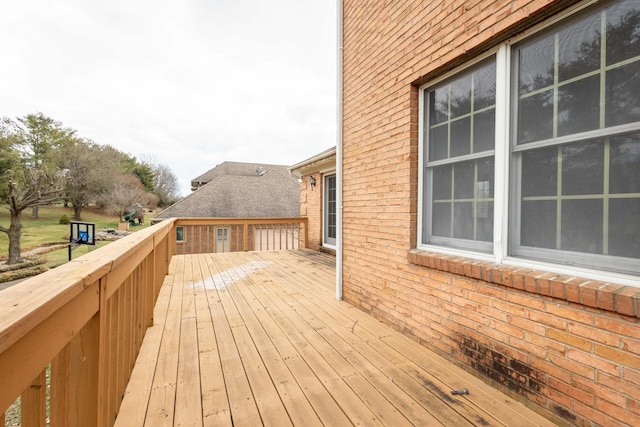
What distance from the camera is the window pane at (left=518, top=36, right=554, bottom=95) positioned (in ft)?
6.14

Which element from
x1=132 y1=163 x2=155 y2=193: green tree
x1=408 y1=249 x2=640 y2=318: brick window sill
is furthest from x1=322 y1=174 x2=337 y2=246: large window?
x1=132 y1=163 x2=155 y2=193: green tree

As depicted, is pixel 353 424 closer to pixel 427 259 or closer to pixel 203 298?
pixel 427 259

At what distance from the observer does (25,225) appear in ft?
109

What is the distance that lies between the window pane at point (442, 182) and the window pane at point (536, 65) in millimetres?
790

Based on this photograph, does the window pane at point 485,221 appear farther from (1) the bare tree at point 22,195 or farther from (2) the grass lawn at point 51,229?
(1) the bare tree at point 22,195

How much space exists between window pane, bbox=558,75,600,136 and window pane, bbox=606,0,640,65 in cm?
13

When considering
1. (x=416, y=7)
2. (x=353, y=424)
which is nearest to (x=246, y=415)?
(x=353, y=424)

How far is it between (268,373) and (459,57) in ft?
9.25

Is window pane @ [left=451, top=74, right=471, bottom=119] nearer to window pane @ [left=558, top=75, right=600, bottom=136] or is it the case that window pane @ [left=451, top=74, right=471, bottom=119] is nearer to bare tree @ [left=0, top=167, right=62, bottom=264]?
window pane @ [left=558, top=75, right=600, bottom=136]

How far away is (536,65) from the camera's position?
194cm

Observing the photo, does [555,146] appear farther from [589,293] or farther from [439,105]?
[439,105]

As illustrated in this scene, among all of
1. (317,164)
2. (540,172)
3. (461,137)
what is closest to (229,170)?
(317,164)

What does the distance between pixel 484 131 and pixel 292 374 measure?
7.72ft

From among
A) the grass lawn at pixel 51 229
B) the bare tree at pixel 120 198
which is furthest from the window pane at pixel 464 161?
the bare tree at pixel 120 198
